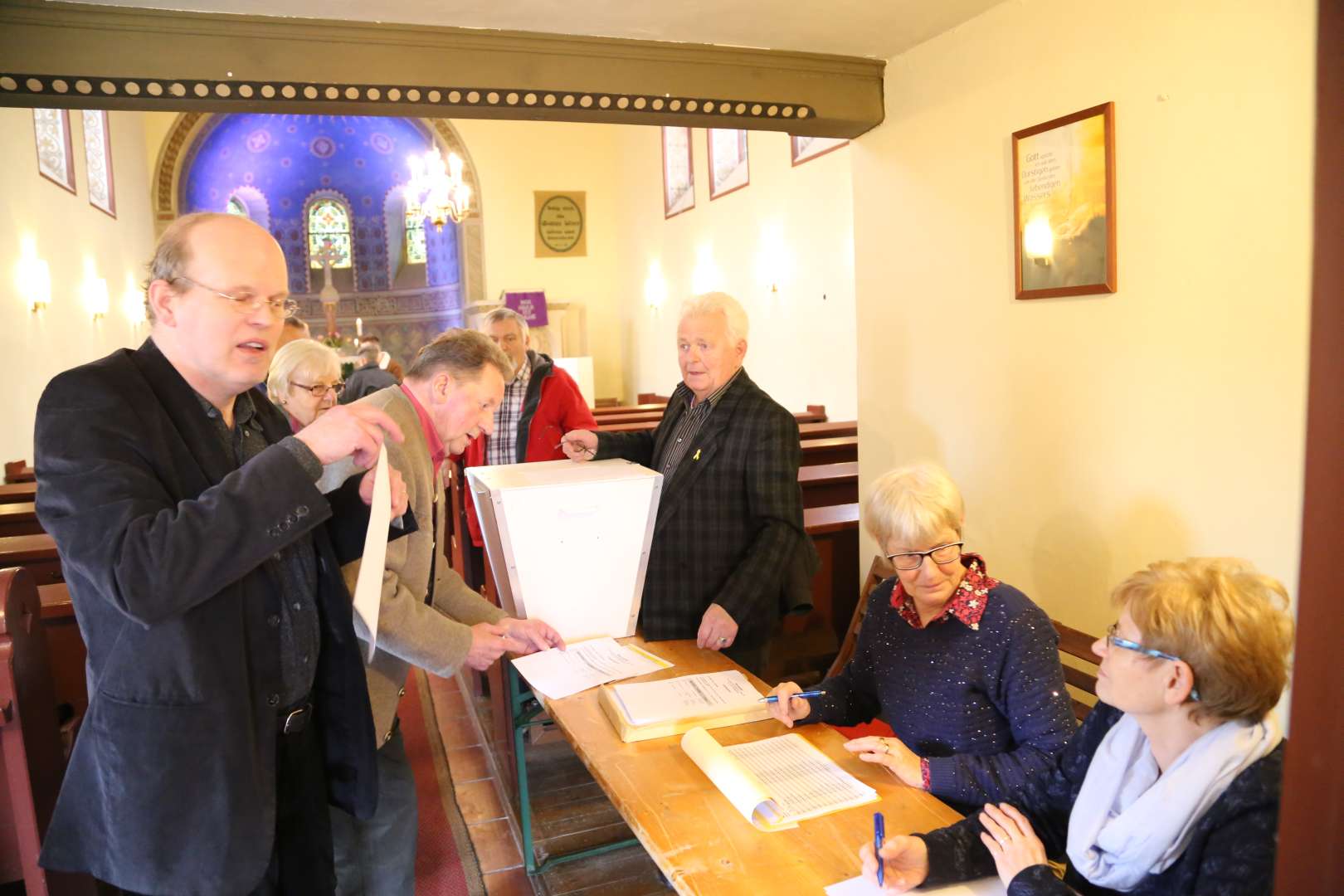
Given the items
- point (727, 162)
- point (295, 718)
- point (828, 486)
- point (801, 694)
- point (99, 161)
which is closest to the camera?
point (295, 718)

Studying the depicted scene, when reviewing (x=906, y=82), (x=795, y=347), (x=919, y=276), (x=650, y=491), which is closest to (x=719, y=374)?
(x=650, y=491)

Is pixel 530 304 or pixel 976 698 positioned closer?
pixel 976 698

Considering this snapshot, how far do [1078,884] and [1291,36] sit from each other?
1.67 meters

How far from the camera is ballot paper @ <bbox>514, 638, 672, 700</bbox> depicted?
1970 millimetres

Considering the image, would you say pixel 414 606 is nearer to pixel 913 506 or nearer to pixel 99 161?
pixel 913 506

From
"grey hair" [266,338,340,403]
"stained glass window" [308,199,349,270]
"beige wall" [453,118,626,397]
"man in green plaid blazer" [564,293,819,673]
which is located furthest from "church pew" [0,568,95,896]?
"stained glass window" [308,199,349,270]

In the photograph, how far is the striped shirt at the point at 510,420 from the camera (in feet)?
12.8

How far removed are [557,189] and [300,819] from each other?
1156 cm

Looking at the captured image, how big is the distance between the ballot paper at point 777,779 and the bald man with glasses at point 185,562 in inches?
27.1

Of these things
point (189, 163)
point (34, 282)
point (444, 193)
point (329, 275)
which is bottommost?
point (34, 282)

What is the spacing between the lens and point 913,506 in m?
1.68

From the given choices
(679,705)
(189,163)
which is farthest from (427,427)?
(189,163)

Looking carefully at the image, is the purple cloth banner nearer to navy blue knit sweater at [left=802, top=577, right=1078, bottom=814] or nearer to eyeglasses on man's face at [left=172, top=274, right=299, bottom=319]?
navy blue knit sweater at [left=802, top=577, right=1078, bottom=814]

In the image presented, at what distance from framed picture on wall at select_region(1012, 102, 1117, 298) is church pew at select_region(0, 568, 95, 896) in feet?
8.23
